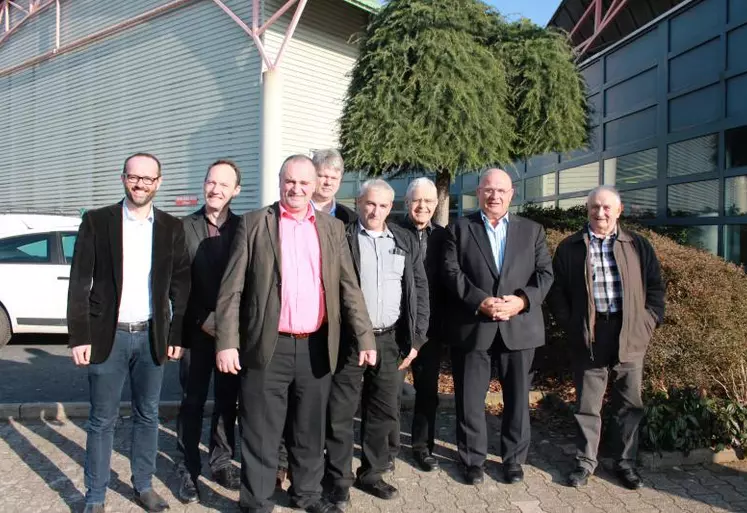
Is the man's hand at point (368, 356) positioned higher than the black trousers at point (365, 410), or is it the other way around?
the man's hand at point (368, 356)

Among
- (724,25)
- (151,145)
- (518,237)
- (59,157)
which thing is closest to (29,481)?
(518,237)

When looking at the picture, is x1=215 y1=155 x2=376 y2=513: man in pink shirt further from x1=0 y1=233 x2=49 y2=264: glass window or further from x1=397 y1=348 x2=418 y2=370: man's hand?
x1=0 y1=233 x2=49 y2=264: glass window

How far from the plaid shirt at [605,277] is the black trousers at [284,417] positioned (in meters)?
1.76

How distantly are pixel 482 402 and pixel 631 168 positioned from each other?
8.85 m

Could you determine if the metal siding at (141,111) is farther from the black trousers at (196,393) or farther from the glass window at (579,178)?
the black trousers at (196,393)

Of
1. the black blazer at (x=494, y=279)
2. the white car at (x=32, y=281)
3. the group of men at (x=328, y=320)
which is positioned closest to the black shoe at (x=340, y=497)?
the group of men at (x=328, y=320)

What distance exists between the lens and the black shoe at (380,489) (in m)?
3.55

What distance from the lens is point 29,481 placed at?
3.72m

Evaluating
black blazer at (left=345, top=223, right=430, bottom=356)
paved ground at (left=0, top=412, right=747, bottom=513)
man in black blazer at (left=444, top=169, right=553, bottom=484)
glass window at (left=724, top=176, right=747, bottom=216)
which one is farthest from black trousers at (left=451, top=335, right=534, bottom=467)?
glass window at (left=724, top=176, right=747, bottom=216)

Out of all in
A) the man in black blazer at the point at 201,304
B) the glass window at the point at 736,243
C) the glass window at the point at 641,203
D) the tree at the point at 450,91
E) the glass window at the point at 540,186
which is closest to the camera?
the man in black blazer at the point at 201,304

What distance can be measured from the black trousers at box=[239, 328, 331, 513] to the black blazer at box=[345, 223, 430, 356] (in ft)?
1.88

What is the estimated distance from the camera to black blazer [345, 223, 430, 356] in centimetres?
362

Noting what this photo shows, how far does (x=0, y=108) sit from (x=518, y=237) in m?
22.3

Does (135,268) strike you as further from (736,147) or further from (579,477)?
(736,147)
